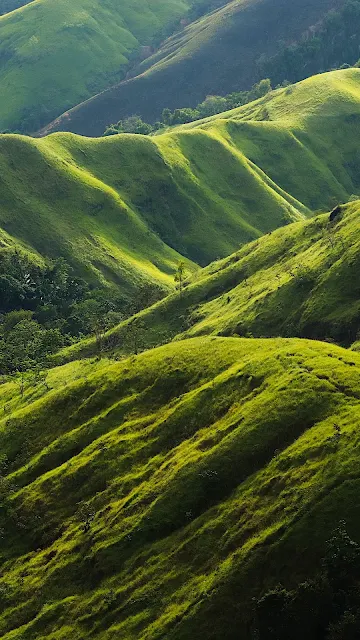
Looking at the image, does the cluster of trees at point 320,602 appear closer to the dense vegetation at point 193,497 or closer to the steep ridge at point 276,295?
the dense vegetation at point 193,497

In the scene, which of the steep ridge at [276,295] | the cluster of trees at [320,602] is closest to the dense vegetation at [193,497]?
the cluster of trees at [320,602]

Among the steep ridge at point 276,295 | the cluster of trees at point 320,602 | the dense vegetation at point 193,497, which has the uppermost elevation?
the dense vegetation at point 193,497

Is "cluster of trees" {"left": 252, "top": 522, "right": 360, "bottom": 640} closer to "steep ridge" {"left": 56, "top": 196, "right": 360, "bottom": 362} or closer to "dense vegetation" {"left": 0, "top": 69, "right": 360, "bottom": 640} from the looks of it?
"dense vegetation" {"left": 0, "top": 69, "right": 360, "bottom": 640}

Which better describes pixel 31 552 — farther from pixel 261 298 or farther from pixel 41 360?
pixel 41 360

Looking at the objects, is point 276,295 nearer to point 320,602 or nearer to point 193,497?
point 193,497

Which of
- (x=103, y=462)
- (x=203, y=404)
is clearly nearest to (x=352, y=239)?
(x=203, y=404)

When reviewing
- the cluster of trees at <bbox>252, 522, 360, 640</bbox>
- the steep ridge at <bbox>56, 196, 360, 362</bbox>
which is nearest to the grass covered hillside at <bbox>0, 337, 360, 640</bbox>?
the cluster of trees at <bbox>252, 522, 360, 640</bbox>
